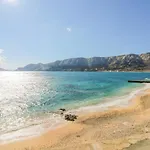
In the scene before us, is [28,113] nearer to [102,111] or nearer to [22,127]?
[22,127]

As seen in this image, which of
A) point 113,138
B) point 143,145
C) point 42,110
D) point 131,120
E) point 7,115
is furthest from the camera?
point 42,110

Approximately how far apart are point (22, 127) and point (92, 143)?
10.3m

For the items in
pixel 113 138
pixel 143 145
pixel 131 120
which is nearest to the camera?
pixel 143 145

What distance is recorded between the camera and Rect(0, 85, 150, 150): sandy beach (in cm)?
1797

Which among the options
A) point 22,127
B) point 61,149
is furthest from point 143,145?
point 22,127

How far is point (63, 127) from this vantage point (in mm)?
24594

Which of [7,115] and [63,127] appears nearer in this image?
[63,127]

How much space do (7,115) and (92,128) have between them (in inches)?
561

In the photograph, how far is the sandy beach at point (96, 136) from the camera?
59.0ft

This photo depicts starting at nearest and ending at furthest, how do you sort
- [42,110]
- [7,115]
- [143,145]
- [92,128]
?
[143,145] → [92,128] → [7,115] → [42,110]

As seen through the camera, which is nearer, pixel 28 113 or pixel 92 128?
pixel 92 128

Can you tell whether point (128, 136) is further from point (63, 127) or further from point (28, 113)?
point (28, 113)

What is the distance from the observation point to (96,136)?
67.6 ft

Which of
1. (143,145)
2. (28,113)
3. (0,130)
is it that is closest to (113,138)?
(143,145)
